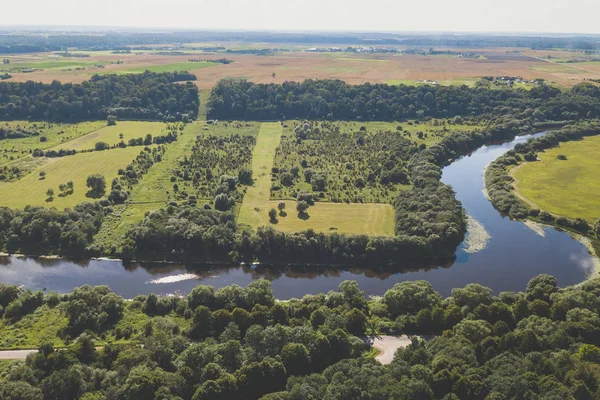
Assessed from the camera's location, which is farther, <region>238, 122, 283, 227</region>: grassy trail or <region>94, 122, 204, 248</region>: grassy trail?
<region>238, 122, 283, 227</region>: grassy trail

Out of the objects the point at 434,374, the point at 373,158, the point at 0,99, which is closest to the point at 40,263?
the point at 434,374

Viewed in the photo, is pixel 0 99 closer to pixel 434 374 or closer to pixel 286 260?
pixel 286 260

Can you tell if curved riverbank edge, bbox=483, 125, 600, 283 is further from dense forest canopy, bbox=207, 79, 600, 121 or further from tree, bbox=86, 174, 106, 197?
tree, bbox=86, 174, 106, 197

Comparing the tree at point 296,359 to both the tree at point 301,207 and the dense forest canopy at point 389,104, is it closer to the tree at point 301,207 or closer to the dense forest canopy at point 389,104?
the tree at point 301,207

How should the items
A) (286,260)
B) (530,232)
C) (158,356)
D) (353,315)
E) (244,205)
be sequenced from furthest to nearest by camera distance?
(244,205) < (530,232) < (286,260) < (353,315) < (158,356)

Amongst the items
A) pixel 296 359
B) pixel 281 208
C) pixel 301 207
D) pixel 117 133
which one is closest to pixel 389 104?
pixel 117 133

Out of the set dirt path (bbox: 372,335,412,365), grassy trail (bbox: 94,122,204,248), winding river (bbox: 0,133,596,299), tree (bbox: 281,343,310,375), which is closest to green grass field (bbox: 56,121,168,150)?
grassy trail (bbox: 94,122,204,248)

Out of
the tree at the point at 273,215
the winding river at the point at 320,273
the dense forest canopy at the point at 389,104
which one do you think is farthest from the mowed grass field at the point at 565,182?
the tree at the point at 273,215
